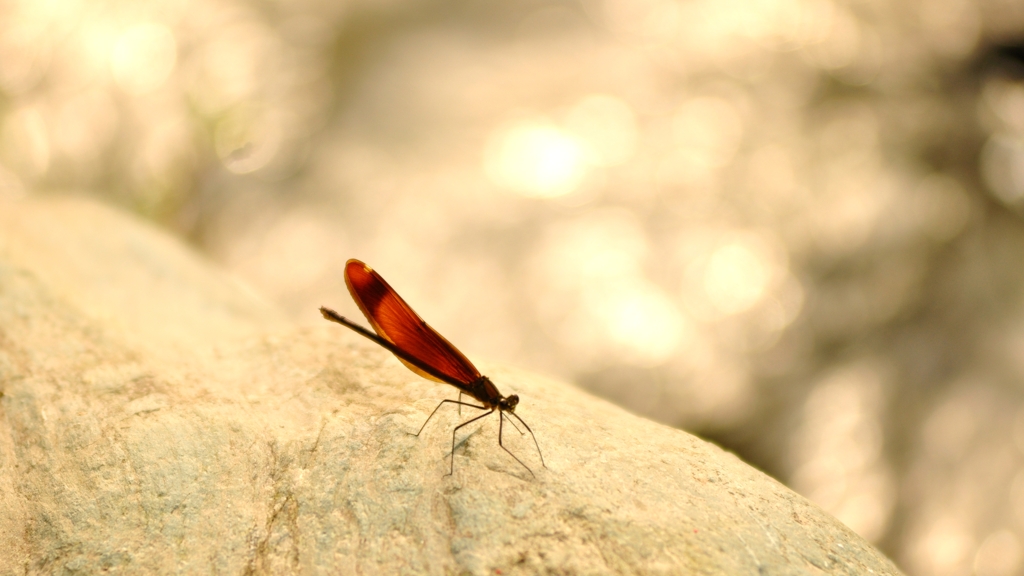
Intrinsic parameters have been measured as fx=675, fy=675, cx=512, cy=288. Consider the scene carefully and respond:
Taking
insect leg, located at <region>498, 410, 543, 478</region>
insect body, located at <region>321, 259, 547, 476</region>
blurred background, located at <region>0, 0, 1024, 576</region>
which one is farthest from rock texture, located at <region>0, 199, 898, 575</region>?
blurred background, located at <region>0, 0, 1024, 576</region>

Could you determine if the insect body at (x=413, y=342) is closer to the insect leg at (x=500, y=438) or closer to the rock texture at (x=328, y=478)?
the insect leg at (x=500, y=438)

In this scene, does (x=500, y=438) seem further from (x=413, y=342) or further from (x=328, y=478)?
(x=328, y=478)

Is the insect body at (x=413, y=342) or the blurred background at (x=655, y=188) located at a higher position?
the blurred background at (x=655, y=188)

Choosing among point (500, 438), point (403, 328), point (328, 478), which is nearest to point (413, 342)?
point (403, 328)

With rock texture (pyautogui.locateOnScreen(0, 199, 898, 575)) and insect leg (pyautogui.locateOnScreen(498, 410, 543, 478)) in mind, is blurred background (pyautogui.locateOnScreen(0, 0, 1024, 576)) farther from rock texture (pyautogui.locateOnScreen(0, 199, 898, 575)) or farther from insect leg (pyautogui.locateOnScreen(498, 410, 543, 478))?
insect leg (pyautogui.locateOnScreen(498, 410, 543, 478))

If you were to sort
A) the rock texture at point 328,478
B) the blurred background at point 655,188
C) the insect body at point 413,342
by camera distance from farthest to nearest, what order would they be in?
the blurred background at point 655,188 < the insect body at point 413,342 < the rock texture at point 328,478

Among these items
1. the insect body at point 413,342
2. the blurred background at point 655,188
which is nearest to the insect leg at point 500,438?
the insect body at point 413,342
